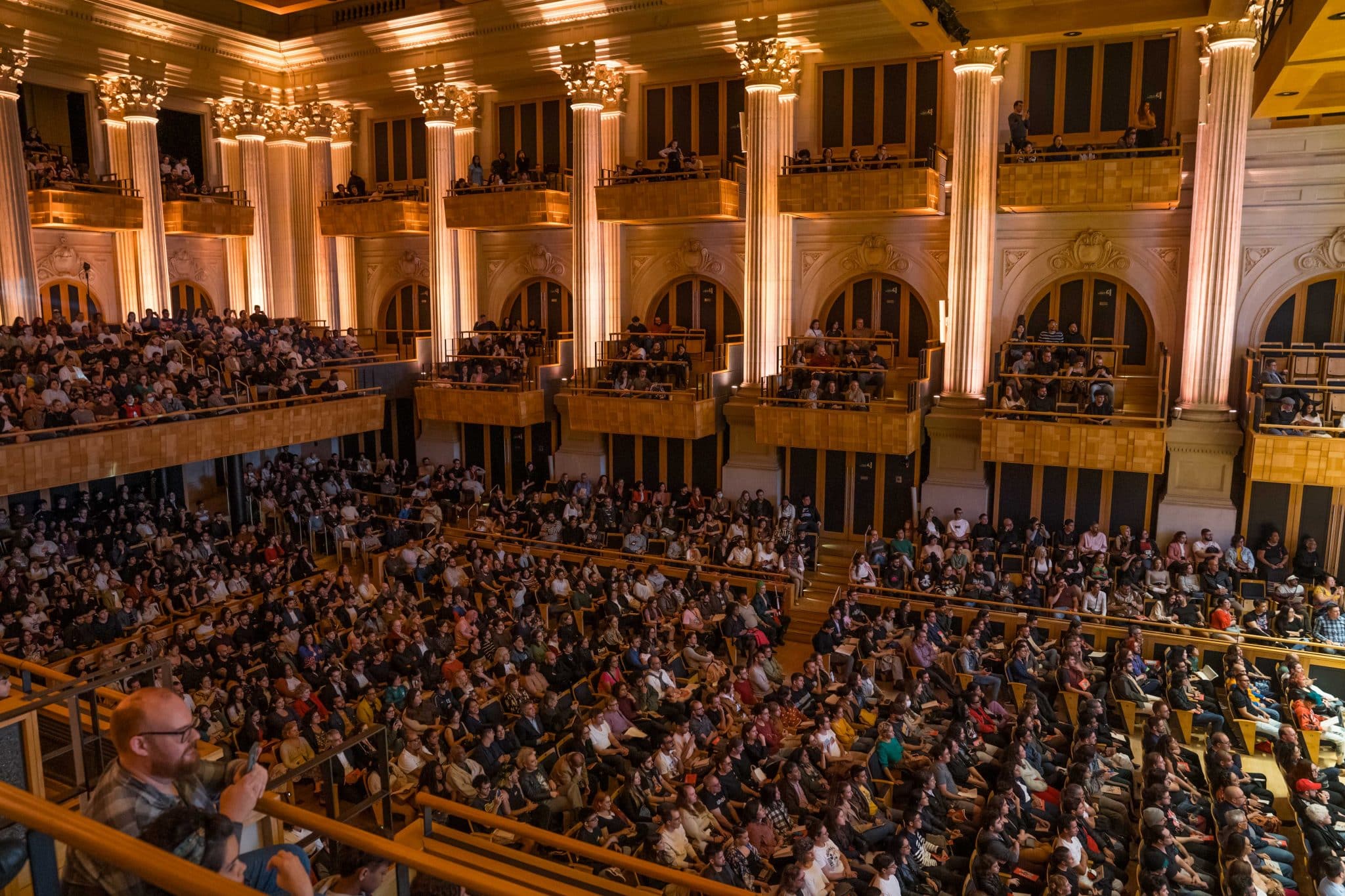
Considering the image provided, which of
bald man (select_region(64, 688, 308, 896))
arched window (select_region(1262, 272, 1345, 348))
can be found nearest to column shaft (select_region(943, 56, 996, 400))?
arched window (select_region(1262, 272, 1345, 348))

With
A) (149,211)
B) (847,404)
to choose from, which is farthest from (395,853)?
(149,211)

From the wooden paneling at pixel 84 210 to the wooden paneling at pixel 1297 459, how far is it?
2411cm

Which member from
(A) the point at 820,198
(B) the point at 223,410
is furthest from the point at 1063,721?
(B) the point at 223,410

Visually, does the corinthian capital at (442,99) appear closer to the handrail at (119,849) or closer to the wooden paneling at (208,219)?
the wooden paneling at (208,219)

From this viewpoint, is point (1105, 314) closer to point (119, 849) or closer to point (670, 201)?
point (670, 201)

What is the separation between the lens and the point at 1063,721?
1320 centimetres

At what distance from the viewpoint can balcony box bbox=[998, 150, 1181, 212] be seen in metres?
17.3

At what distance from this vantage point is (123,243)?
23812mm

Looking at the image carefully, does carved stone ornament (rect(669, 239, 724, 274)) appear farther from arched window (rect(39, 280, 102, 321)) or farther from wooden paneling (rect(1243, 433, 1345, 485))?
arched window (rect(39, 280, 102, 321))

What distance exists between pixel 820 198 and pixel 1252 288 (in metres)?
8.19

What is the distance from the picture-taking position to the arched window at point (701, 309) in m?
23.3

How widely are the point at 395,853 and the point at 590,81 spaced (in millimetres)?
22086

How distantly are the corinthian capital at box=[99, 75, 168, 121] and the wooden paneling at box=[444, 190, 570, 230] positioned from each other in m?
7.25

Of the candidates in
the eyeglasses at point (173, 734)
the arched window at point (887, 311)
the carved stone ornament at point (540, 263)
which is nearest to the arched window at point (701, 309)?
the arched window at point (887, 311)
